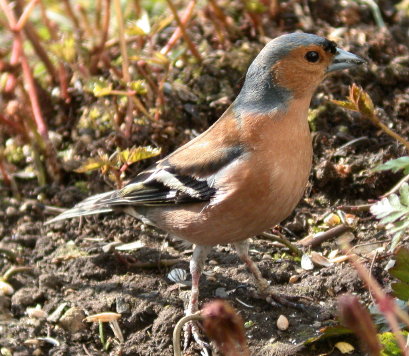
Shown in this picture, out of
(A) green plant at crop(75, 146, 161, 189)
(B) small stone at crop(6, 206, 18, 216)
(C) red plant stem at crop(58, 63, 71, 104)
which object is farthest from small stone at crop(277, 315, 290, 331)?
(C) red plant stem at crop(58, 63, 71, 104)

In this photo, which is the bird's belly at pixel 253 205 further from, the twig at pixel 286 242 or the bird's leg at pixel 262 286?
the twig at pixel 286 242

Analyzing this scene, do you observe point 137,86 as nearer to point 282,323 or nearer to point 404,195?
point 282,323

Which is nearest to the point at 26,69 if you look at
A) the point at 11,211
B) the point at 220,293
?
the point at 11,211

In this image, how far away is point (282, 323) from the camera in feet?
10.9

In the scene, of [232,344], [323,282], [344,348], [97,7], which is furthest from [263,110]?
[232,344]

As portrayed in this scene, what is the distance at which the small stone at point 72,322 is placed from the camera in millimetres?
3533

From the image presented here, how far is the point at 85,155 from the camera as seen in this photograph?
473 centimetres

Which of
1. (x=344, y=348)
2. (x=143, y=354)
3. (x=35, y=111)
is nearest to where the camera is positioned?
(x=344, y=348)

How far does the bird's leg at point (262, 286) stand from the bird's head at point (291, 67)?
727 millimetres

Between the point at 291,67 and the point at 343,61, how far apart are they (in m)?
0.28

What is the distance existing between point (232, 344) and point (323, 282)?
213 centimetres

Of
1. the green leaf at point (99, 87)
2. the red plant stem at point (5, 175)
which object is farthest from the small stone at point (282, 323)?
the red plant stem at point (5, 175)

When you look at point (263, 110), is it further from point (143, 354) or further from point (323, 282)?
point (143, 354)

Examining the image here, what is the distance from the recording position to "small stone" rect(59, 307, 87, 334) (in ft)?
11.6
